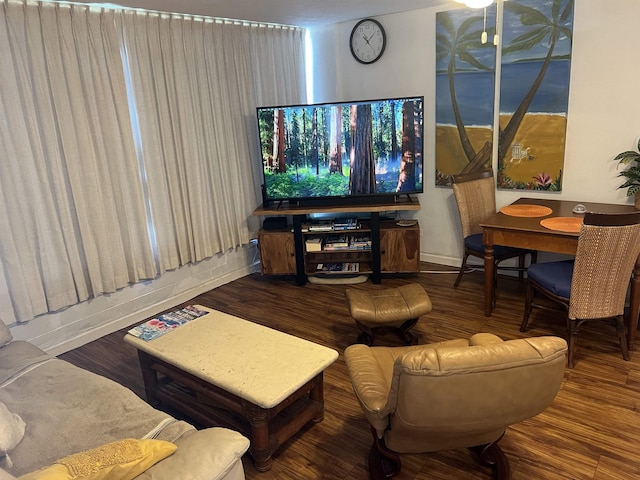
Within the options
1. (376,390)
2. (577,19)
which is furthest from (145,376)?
(577,19)

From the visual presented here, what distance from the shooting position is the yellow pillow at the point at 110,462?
4.28 feet

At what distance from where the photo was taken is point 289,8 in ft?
12.3

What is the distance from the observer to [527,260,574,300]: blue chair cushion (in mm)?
2891

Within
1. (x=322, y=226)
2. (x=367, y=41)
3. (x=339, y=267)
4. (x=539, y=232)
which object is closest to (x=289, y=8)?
(x=367, y=41)

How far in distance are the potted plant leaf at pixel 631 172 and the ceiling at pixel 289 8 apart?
180 cm

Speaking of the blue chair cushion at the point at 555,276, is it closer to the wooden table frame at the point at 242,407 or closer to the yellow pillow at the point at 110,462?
the wooden table frame at the point at 242,407

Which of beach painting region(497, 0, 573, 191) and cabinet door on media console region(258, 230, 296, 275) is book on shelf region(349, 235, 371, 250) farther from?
beach painting region(497, 0, 573, 191)

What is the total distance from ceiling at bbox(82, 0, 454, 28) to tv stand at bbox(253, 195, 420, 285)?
1.62 m

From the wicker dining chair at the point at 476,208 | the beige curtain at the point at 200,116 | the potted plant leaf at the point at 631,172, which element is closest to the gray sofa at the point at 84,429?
the beige curtain at the point at 200,116

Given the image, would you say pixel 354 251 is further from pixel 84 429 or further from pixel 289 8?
pixel 84 429

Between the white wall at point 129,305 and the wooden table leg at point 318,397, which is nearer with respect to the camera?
the wooden table leg at point 318,397

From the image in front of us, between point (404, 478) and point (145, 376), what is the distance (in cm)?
148

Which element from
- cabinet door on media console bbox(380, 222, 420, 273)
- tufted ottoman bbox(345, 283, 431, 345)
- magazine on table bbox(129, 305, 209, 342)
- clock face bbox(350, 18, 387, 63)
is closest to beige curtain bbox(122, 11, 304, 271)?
clock face bbox(350, 18, 387, 63)

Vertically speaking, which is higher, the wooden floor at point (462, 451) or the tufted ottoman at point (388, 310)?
the tufted ottoman at point (388, 310)
